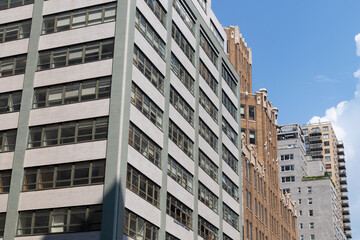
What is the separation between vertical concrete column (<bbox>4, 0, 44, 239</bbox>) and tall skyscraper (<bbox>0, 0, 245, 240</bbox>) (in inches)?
3.5

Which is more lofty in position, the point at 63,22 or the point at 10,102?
the point at 63,22

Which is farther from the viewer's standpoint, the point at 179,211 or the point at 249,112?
the point at 249,112

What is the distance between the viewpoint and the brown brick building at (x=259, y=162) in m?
81.6

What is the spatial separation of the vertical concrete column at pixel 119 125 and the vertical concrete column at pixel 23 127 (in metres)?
7.85

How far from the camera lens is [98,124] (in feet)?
151

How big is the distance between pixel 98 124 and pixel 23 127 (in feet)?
23.0

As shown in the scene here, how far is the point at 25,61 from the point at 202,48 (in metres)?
23.2

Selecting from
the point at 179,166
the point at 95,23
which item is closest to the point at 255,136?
the point at 179,166

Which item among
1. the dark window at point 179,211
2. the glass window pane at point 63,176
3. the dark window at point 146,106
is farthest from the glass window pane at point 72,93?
the dark window at point 179,211

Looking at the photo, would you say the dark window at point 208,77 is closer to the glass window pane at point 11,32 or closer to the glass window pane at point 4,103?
the glass window pane at point 11,32

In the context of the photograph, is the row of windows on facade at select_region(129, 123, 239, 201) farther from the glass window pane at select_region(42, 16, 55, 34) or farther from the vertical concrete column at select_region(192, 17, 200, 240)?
the glass window pane at select_region(42, 16, 55, 34)

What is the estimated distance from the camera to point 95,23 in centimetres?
5012

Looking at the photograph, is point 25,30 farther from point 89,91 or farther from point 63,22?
point 89,91

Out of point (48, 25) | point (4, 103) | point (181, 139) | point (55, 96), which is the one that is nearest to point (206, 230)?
point (181, 139)
